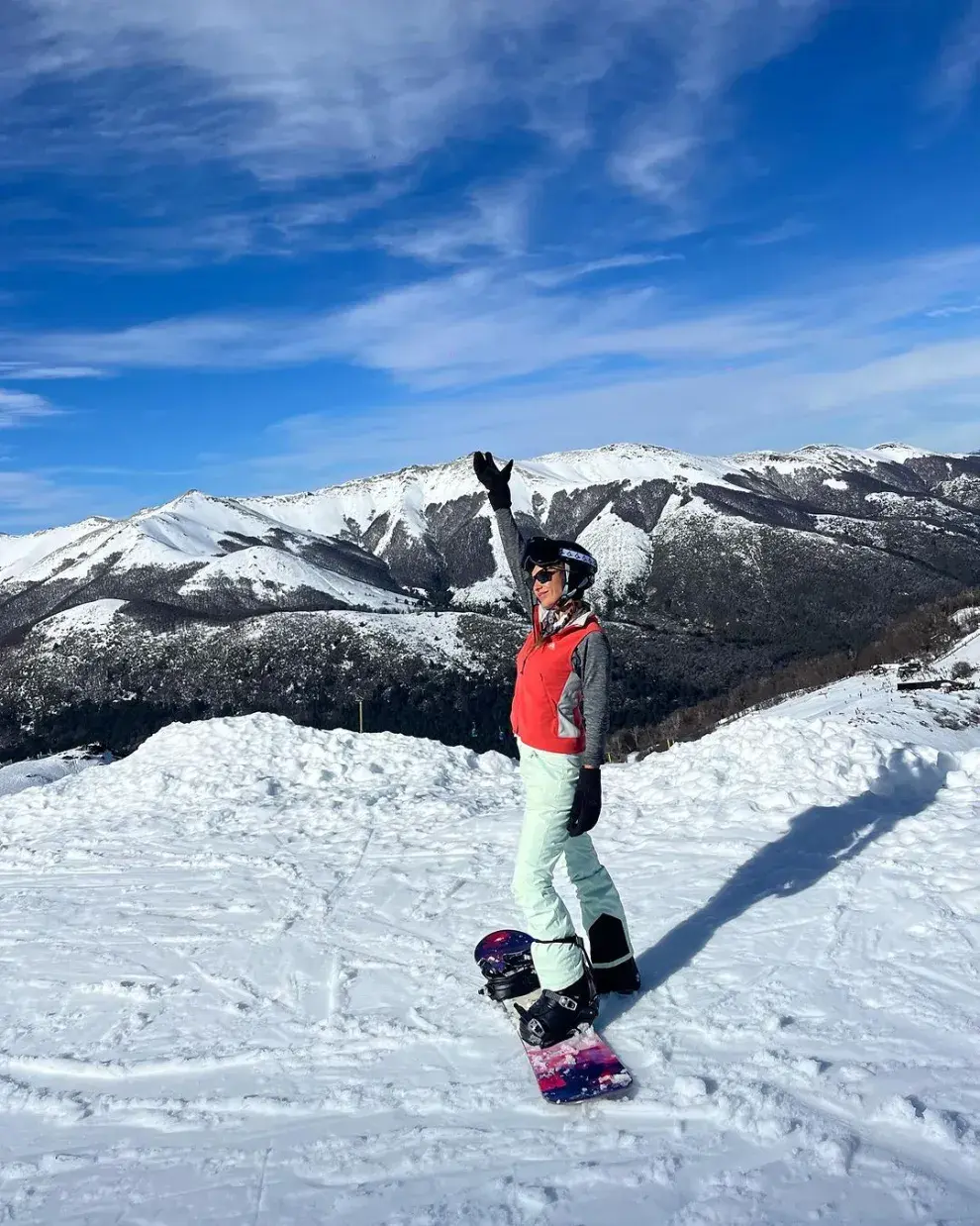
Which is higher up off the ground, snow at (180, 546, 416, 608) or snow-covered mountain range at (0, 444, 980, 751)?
snow at (180, 546, 416, 608)

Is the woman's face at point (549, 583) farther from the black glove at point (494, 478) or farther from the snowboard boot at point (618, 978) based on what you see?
the snowboard boot at point (618, 978)

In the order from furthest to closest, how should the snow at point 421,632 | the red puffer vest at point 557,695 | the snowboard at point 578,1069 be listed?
the snow at point 421,632
the red puffer vest at point 557,695
the snowboard at point 578,1069

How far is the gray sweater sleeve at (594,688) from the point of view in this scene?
5070 mm

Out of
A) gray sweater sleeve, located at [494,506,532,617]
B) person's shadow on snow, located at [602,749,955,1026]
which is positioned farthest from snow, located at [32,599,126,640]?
gray sweater sleeve, located at [494,506,532,617]

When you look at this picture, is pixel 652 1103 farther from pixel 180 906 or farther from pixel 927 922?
pixel 180 906

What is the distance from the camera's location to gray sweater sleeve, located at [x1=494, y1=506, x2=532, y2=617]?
577 cm

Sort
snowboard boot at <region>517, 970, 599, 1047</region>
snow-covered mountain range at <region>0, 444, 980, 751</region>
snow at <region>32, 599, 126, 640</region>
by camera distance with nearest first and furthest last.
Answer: snowboard boot at <region>517, 970, 599, 1047</region>
snow-covered mountain range at <region>0, 444, 980, 751</region>
snow at <region>32, 599, 126, 640</region>

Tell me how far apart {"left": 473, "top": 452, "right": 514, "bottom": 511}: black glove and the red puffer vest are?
113cm

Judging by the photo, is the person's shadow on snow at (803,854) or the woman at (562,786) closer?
the woman at (562,786)

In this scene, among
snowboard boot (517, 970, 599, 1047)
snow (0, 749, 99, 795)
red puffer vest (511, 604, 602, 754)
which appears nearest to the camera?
snowboard boot (517, 970, 599, 1047)

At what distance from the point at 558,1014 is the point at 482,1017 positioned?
785 millimetres

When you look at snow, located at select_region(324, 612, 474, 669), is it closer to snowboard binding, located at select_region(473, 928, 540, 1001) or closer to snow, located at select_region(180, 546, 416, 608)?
snow, located at select_region(180, 546, 416, 608)

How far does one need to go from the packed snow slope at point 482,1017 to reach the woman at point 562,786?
0.33m

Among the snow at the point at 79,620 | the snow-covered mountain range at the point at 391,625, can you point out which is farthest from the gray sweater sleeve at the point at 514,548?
the snow at the point at 79,620
